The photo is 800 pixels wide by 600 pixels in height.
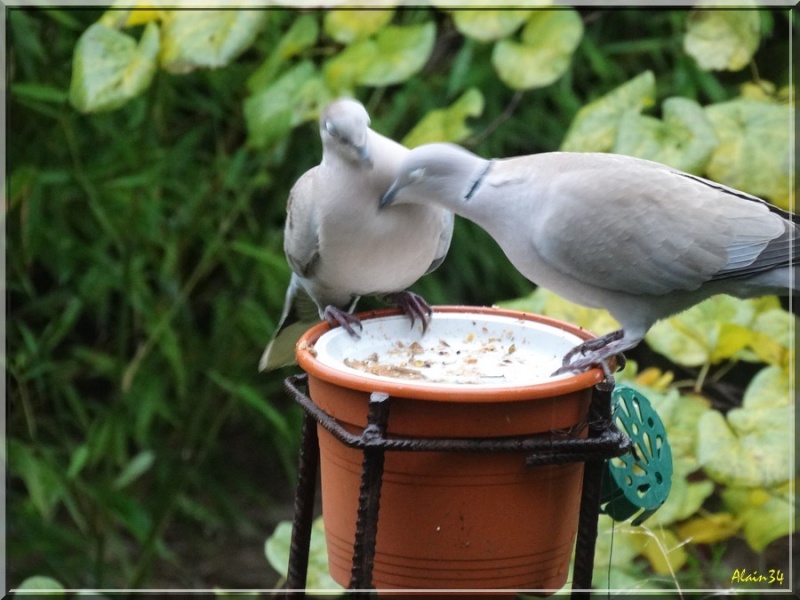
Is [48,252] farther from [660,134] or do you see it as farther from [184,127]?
[660,134]

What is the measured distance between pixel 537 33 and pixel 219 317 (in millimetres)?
1315

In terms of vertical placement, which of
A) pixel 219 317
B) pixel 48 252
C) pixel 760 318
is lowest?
pixel 219 317

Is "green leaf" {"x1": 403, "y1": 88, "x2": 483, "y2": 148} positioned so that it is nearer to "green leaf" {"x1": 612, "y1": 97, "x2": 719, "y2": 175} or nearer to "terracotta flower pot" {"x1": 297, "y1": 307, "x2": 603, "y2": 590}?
"green leaf" {"x1": 612, "y1": 97, "x2": 719, "y2": 175}

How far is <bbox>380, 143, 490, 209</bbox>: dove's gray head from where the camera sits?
160cm

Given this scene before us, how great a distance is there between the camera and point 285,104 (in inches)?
88.3

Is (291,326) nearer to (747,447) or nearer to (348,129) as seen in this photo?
(348,129)

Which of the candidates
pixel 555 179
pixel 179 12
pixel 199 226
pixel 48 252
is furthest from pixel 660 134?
pixel 48 252

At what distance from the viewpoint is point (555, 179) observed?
1620 mm

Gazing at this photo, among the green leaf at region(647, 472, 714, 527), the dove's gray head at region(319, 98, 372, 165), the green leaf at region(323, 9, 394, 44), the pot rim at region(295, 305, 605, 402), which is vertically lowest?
the green leaf at region(647, 472, 714, 527)

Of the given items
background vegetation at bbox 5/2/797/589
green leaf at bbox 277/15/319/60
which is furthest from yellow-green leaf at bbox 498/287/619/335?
green leaf at bbox 277/15/319/60

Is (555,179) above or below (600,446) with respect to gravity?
above

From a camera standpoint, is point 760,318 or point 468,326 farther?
point 760,318

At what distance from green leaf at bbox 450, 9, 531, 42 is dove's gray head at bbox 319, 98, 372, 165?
1.58 ft

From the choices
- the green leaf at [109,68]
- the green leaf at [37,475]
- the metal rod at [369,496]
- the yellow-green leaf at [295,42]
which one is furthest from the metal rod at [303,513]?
the green leaf at [37,475]
